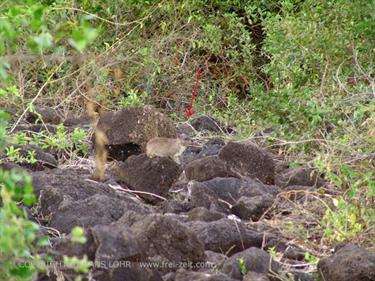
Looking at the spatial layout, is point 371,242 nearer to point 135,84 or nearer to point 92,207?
point 92,207

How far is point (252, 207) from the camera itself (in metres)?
5.83

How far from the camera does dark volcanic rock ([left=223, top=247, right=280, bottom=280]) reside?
4633 mm

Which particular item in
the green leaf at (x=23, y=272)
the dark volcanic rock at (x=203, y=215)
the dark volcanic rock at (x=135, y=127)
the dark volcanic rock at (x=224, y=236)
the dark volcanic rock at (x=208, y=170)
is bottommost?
the dark volcanic rock at (x=135, y=127)

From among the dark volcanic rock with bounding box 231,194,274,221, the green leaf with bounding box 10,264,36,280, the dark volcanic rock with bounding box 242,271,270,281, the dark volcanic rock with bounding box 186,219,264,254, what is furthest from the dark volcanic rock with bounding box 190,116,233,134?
the green leaf with bounding box 10,264,36,280

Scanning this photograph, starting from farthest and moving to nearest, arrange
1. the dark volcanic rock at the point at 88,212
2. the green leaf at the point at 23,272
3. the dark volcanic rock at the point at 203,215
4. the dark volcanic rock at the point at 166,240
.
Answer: the dark volcanic rock at the point at 203,215 < the dark volcanic rock at the point at 88,212 < the dark volcanic rock at the point at 166,240 < the green leaf at the point at 23,272

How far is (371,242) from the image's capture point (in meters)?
5.20

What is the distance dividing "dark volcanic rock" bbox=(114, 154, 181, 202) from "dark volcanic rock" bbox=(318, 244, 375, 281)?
1.94 m

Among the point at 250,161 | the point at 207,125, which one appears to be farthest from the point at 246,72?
the point at 250,161

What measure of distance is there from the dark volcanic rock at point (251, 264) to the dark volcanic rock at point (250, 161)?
84.4 inches

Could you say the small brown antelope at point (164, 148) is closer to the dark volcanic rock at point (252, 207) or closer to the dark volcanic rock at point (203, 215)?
the dark volcanic rock at point (252, 207)

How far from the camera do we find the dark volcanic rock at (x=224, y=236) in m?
5.11

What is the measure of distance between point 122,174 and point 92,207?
44.3 inches

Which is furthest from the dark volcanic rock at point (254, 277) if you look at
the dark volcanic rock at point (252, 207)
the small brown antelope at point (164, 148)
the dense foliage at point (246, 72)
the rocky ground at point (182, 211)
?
the small brown antelope at point (164, 148)

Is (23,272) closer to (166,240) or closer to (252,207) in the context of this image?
(166,240)
